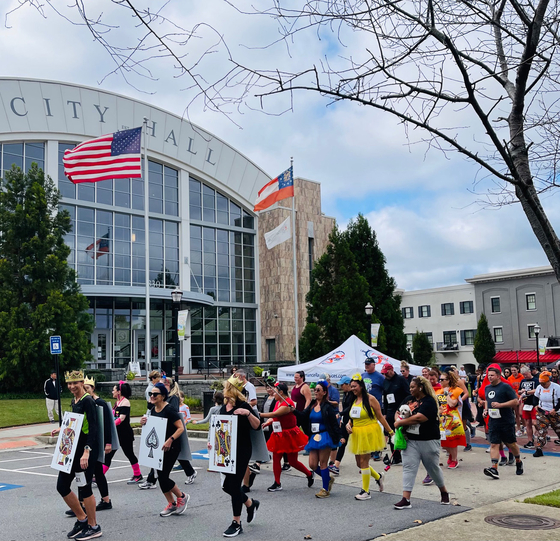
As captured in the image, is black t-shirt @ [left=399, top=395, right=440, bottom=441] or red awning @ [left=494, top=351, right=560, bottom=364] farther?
red awning @ [left=494, top=351, right=560, bottom=364]

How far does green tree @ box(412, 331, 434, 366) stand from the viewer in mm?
61875

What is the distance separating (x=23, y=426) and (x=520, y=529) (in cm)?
1912

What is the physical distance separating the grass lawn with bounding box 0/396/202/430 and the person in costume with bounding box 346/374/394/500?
10.4 metres

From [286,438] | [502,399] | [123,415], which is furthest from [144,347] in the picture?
[502,399]

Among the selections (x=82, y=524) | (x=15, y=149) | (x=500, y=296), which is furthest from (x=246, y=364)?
(x=82, y=524)

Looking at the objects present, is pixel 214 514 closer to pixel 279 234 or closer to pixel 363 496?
pixel 363 496

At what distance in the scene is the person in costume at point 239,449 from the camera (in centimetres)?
742

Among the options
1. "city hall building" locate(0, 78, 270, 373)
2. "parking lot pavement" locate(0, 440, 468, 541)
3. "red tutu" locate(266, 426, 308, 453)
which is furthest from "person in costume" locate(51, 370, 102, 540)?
"city hall building" locate(0, 78, 270, 373)

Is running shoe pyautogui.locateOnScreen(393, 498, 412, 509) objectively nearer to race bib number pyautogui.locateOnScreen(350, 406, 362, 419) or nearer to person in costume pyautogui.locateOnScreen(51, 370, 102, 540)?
race bib number pyautogui.locateOnScreen(350, 406, 362, 419)

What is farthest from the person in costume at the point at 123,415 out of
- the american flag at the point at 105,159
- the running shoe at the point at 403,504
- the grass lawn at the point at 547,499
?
the american flag at the point at 105,159

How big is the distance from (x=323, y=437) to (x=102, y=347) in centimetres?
3188

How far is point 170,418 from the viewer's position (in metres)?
8.46

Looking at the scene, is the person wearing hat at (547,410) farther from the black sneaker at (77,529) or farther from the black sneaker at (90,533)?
the black sneaker at (77,529)

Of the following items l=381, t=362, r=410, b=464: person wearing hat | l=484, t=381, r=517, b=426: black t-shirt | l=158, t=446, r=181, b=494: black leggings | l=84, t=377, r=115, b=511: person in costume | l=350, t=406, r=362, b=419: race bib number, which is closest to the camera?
l=158, t=446, r=181, b=494: black leggings
